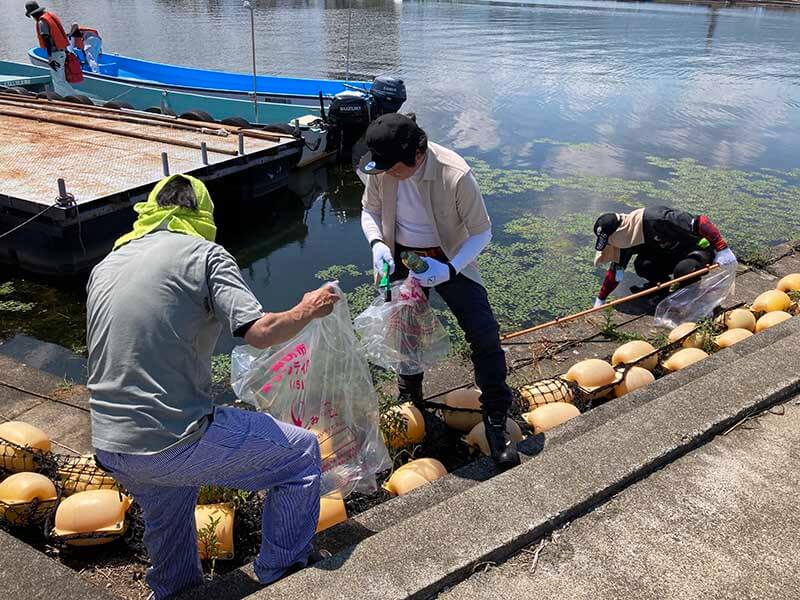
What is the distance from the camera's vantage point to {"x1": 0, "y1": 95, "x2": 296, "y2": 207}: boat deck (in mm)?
6926

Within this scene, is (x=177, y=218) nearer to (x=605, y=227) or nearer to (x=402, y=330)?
(x=402, y=330)

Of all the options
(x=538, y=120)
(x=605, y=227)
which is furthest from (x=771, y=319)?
(x=538, y=120)

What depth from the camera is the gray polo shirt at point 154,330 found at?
1.89 metres

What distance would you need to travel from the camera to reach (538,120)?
50.4 ft

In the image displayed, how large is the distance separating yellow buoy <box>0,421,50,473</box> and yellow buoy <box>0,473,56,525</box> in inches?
8.9

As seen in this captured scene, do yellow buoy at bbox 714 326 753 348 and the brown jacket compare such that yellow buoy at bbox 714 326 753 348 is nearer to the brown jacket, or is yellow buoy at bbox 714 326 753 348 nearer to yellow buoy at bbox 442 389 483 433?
yellow buoy at bbox 442 389 483 433

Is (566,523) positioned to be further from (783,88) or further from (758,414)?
(783,88)

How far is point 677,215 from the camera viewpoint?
5543mm

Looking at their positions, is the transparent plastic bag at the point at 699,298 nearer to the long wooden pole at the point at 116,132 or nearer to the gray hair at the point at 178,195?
the gray hair at the point at 178,195

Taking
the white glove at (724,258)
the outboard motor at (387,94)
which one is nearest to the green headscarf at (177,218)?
the white glove at (724,258)

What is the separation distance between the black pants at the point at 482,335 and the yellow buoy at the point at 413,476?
1.32 ft

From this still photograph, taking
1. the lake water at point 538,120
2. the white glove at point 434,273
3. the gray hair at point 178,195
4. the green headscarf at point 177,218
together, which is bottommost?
the lake water at point 538,120

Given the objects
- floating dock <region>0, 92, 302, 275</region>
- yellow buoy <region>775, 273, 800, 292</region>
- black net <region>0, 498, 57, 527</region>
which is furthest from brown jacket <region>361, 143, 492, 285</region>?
floating dock <region>0, 92, 302, 275</region>

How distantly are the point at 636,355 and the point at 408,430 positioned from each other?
181 cm
